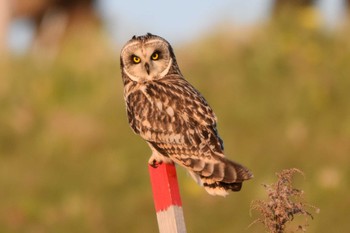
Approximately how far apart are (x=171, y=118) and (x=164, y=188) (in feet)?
3.78

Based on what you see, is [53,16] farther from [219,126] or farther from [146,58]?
[146,58]

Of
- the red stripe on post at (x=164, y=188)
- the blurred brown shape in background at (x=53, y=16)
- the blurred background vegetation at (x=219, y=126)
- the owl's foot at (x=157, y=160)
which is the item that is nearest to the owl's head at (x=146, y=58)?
the owl's foot at (x=157, y=160)

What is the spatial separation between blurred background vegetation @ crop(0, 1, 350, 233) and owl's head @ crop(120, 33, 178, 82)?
5.15 m

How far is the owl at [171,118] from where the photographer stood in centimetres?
691

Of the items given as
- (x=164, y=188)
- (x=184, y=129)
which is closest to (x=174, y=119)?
(x=184, y=129)

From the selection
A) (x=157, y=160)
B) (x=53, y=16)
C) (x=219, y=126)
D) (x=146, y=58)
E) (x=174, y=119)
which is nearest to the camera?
(x=157, y=160)

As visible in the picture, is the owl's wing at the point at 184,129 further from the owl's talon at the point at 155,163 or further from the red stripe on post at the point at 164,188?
the red stripe on post at the point at 164,188

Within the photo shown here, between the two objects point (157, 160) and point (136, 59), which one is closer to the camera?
point (157, 160)

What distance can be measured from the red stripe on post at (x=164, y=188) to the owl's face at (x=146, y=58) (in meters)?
1.42

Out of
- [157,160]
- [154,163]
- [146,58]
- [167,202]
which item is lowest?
[167,202]

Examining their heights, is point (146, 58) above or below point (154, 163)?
above

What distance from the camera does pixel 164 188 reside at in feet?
21.1

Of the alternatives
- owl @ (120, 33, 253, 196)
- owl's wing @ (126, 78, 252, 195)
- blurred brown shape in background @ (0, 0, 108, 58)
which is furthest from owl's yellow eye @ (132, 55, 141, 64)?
blurred brown shape in background @ (0, 0, 108, 58)

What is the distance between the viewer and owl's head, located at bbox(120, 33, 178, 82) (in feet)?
26.0
